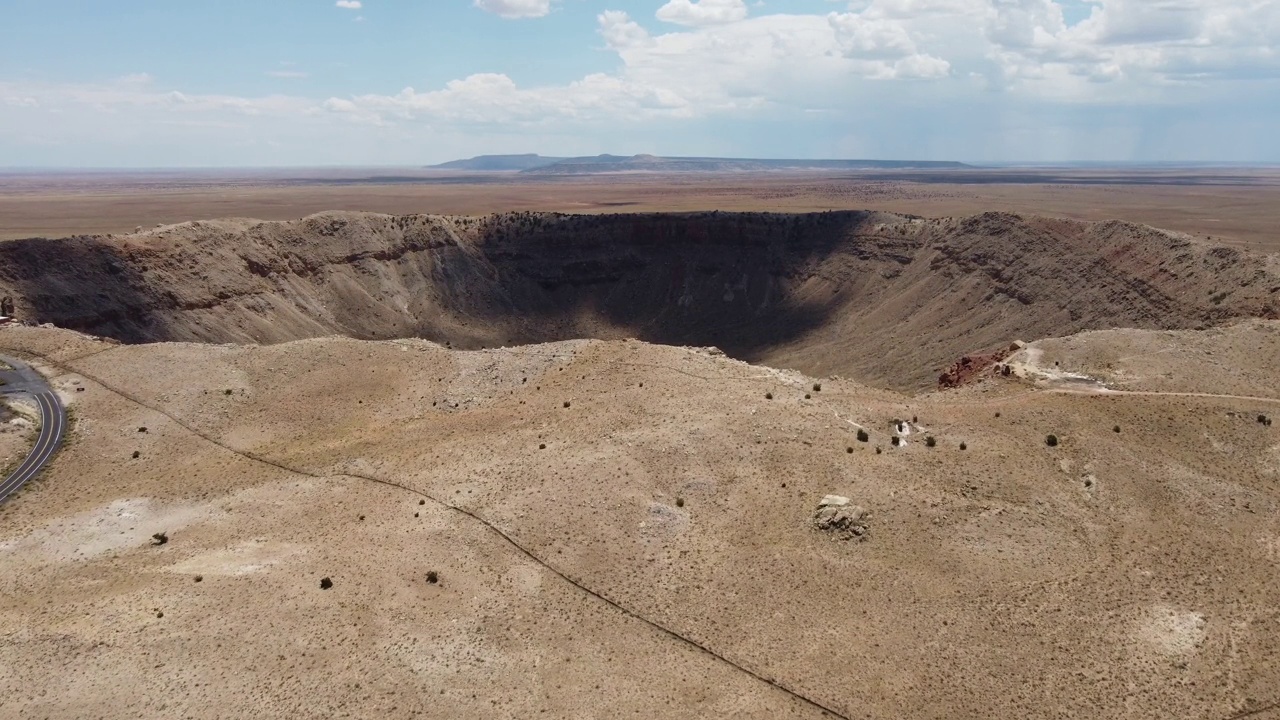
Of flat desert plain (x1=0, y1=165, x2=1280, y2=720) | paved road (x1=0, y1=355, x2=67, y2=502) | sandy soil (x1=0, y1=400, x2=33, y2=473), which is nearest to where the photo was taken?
flat desert plain (x1=0, y1=165, x2=1280, y2=720)

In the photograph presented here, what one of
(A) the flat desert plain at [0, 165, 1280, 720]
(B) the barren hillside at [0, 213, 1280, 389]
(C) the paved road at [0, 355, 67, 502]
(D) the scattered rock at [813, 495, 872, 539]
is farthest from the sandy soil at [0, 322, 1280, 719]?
(B) the barren hillside at [0, 213, 1280, 389]

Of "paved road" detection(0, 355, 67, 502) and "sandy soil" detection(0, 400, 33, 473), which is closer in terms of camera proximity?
"paved road" detection(0, 355, 67, 502)

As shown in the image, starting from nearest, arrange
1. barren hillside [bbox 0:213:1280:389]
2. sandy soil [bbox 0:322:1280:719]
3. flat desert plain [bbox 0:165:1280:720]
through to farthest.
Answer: sandy soil [bbox 0:322:1280:719] → flat desert plain [bbox 0:165:1280:720] → barren hillside [bbox 0:213:1280:389]

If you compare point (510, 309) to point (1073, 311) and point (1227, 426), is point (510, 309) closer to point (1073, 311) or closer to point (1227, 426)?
point (1073, 311)

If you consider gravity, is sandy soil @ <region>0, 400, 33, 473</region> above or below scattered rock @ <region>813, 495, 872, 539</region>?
above

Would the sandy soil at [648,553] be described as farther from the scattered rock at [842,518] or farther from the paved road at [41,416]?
the paved road at [41,416]

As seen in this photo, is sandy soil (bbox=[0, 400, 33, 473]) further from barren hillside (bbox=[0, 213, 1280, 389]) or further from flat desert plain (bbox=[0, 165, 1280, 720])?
barren hillside (bbox=[0, 213, 1280, 389])
